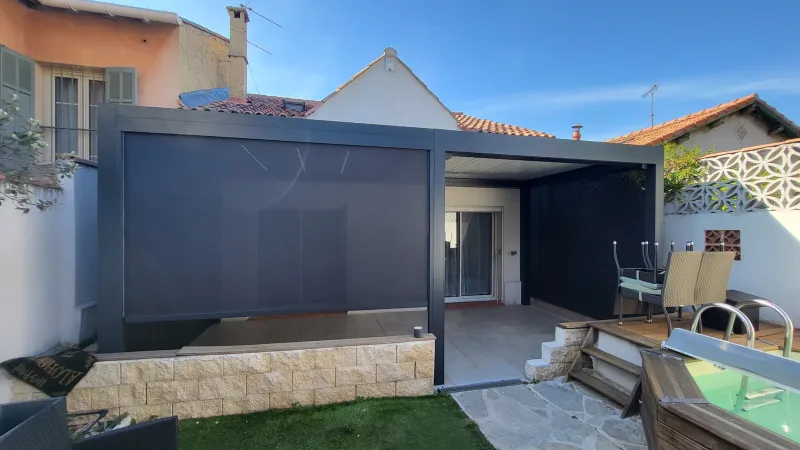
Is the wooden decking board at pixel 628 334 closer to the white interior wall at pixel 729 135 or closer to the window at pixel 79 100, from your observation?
the white interior wall at pixel 729 135

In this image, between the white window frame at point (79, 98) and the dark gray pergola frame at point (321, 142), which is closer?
the dark gray pergola frame at point (321, 142)

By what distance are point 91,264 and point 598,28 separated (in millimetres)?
13176

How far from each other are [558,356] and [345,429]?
121 inches

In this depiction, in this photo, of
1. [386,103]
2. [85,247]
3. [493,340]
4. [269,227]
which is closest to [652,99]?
[386,103]

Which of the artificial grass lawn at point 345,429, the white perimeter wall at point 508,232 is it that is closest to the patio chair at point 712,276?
the artificial grass lawn at point 345,429

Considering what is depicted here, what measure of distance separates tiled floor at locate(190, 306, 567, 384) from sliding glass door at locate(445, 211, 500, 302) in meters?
0.98

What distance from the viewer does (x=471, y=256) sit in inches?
379

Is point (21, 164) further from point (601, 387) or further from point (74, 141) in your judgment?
point (601, 387)

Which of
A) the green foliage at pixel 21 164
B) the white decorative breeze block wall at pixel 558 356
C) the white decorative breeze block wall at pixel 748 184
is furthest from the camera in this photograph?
the white decorative breeze block wall at pixel 748 184

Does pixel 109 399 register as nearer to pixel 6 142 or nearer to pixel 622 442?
pixel 6 142

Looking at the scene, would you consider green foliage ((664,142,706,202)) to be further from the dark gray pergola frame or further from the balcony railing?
the balcony railing

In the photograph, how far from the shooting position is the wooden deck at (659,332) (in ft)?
13.9

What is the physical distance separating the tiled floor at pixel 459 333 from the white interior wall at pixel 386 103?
196 inches

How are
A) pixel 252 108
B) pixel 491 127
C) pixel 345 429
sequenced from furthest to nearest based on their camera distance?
pixel 491 127, pixel 252 108, pixel 345 429
